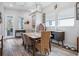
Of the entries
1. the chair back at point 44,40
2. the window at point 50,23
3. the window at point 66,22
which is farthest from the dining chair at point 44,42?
the window at point 50,23

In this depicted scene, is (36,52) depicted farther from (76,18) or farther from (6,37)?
(6,37)

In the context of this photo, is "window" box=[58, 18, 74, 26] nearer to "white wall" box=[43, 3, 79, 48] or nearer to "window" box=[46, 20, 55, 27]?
"white wall" box=[43, 3, 79, 48]

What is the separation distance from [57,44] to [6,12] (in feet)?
14.2

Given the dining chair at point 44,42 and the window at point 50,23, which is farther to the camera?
the window at point 50,23

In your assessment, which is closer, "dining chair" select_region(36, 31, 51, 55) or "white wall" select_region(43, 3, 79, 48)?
"dining chair" select_region(36, 31, 51, 55)

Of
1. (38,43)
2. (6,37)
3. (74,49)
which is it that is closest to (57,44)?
(74,49)

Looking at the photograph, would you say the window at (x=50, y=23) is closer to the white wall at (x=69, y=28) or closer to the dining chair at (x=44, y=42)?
the white wall at (x=69, y=28)

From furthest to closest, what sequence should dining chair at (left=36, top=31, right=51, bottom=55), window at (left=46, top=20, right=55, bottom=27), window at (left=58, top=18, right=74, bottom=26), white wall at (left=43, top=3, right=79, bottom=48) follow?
1. window at (left=46, top=20, right=55, bottom=27)
2. window at (left=58, top=18, right=74, bottom=26)
3. white wall at (left=43, top=3, right=79, bottom=48)
4. dining chair at (left=36, top=31, right=51, bottom=55)

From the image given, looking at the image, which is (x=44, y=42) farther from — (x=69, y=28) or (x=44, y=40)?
(x=69, y=28)

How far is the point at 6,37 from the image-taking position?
23.6 feet

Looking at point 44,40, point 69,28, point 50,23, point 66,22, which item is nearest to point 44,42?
point 44,40

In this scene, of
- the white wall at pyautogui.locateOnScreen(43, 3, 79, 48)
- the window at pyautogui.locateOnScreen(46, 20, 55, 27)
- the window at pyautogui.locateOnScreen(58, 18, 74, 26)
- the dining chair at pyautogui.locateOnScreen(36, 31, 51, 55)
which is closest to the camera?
the dining chair at pyautogui.locateOnScreen(36, 31, 51, 55)

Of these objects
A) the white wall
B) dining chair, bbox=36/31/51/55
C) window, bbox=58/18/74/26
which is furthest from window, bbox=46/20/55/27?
dining chair, bbox=36/31/51/55

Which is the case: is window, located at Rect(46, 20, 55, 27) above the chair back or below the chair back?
above
